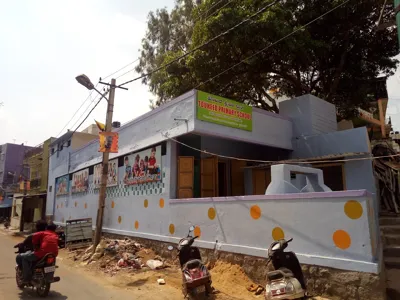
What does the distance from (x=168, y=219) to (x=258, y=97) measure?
35.1 ft

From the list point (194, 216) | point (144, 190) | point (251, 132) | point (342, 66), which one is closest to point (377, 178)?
point (251, 132)

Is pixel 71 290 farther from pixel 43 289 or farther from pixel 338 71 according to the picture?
pixel 338 71

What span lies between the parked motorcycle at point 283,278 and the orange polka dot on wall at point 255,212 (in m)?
2.05

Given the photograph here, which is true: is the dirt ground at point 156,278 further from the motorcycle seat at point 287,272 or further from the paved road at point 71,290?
the motorcycle seat at point 287,272

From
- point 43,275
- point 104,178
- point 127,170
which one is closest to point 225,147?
point 127,170

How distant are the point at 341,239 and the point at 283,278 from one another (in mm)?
1766

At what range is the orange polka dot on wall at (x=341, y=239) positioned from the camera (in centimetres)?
568

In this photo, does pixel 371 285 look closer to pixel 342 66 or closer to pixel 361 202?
pixel 361 202

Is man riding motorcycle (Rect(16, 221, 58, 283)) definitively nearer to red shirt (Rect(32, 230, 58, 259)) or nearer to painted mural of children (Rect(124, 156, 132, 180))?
red shirt (Rect(32, 230, 58, 259))

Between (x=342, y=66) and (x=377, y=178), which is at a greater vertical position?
(x=342, y=66)

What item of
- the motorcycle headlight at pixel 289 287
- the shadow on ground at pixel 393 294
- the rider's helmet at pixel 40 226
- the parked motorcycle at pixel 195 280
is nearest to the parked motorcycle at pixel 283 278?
the motorcycle headlight at pixel 289 287

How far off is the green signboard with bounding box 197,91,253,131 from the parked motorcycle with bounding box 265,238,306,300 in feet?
Result: 16.8

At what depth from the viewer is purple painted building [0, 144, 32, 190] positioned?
41250 millimetres

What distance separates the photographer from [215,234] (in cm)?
829
